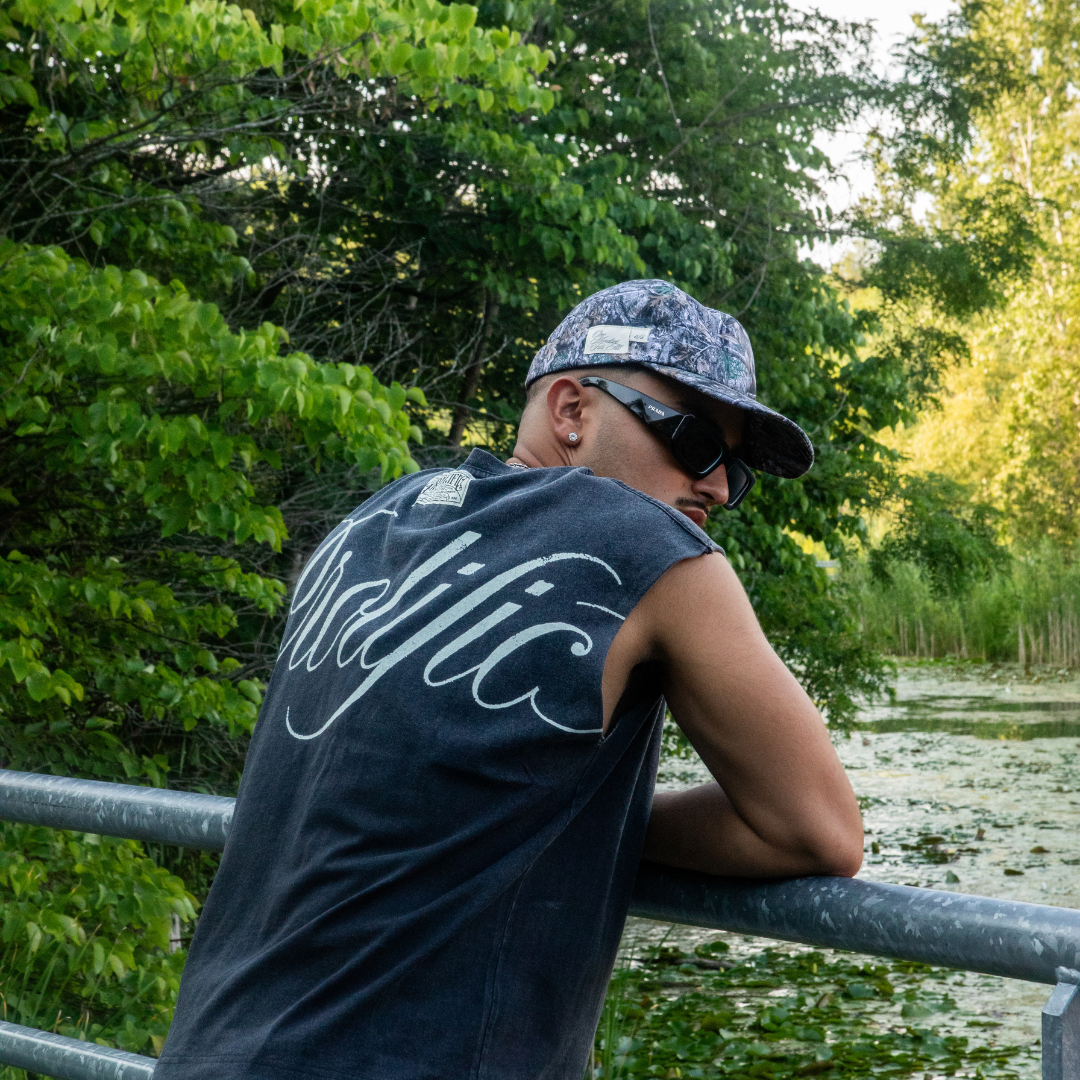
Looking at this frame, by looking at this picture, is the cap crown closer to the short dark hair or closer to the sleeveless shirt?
the short dark hair

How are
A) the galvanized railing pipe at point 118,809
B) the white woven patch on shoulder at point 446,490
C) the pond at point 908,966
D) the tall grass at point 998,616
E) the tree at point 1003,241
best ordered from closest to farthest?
the white woven patch on shoulder at point 446,490 → the galvanized railing pipe at point 118,809 → the pond at point 908,966 → the tree at point 1003,241 → the tall grass at point 998,616

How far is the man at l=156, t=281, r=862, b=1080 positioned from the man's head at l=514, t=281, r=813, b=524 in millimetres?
237

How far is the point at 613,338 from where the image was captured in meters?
1.58

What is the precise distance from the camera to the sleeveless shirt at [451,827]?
117cm

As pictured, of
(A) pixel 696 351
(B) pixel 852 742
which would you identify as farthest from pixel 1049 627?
(A) pixel 696 351

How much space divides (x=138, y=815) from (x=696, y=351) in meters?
0.86

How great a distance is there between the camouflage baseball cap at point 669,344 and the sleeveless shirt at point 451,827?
0.28 metres

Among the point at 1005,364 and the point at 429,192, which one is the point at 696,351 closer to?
the point at 429,192

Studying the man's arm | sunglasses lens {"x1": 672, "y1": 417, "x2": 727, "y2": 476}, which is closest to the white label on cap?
sunglasses lens {"x1": 672, "y1": 417, "x2": 727, "y2": 476}

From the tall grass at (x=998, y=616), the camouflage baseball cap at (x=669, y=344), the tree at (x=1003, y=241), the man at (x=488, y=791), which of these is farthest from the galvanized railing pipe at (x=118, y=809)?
the tall grass at (x=998, y=616)

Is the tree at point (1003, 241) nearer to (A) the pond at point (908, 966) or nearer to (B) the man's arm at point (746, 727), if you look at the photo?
(A) the pond at point (908, 966)

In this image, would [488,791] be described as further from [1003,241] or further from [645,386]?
[1003,241]

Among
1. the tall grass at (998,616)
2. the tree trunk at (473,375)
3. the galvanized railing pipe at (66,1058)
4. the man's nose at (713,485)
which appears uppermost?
the tall grass at (998,616)

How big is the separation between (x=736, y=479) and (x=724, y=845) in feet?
1.77
